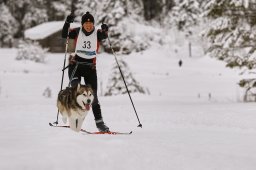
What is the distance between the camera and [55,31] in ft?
167

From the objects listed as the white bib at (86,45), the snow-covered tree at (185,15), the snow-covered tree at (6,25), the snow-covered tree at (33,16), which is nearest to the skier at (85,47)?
the white bib at (86,45)

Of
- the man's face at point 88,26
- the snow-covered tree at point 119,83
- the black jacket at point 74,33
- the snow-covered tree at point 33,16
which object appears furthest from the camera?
the snow-covered tree at point 33,16

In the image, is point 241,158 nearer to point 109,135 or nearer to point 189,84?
point 109,135

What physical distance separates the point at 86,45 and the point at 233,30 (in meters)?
8.95

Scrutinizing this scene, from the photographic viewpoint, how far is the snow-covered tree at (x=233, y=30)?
49.1 ft

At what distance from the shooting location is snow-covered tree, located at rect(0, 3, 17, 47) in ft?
173

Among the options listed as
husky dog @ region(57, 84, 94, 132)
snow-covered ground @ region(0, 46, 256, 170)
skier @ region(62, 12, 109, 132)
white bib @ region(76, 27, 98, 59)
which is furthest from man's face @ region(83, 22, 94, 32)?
snow-covered ground @ region(0, 46, 256, 170)

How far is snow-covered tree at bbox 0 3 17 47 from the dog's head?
4807 centimetres

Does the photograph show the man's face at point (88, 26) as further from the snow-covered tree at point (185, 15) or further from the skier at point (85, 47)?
the snow-covered tree at point (185, 15)

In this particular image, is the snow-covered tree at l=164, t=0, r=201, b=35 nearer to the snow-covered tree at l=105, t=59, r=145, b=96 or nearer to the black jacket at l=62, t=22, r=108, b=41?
the snow-covered tree at l=105, t=59, r=145, b=96

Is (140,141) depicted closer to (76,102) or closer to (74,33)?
(76,102)

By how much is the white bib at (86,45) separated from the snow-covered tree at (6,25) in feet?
155

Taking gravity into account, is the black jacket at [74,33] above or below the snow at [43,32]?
below

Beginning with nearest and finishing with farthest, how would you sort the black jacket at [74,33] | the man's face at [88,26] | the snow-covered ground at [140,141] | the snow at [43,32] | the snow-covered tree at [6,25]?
the snow-covered ground at [140,141]
the man's face at [88,26]
the black jacket at [74,33]
the snow at [43,32]
the snow-covered tree at [6,25]
